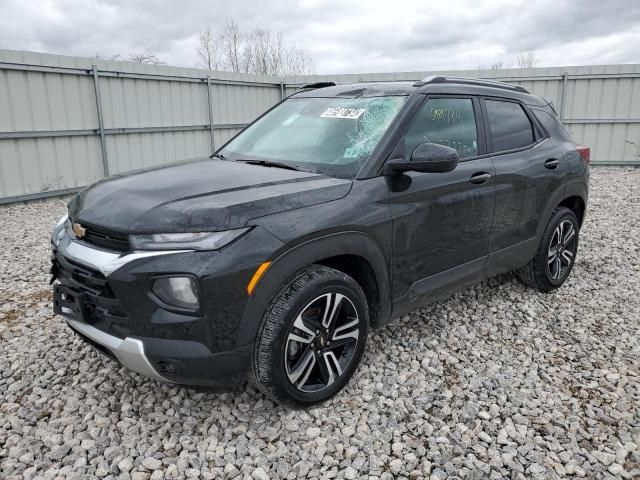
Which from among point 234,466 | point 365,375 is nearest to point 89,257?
point 234,466

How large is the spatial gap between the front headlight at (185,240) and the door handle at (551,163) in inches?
113

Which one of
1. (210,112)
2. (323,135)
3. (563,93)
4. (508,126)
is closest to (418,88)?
(323,135)

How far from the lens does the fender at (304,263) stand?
7.78 ft

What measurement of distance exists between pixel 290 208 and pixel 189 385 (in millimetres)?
971

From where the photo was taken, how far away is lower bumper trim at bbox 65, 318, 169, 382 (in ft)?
7.57

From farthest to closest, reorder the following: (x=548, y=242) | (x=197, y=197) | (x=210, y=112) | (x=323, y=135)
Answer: (x=210, y=112) < (x=548, y=242) < (x=323, y=135) < (x=197, y=197)

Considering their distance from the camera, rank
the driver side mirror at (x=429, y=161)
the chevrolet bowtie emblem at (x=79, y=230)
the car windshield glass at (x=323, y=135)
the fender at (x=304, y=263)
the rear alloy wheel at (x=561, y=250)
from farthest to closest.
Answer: the rear alloy wheel at (x=561, y=250), the car windshield glass at (x=323, y=135), the driver side mirror at (x=429, y=161), the chevrolet bowtie emblem at (x=79, y=230), the fender at (x=304, y=263)

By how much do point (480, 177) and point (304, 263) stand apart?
160 cm

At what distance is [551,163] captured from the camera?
4141 millimetres

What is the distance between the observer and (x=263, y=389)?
2541 mm

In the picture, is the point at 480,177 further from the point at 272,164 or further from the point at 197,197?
the point at 197,197

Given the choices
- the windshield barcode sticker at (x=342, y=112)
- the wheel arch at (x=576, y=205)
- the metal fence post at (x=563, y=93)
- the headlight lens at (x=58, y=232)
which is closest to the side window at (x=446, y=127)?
the windshield barcode sticker at (x=342, y=112)

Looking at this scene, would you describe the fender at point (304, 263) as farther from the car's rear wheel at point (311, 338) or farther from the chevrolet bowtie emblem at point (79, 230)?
the chevrolet bowtie emblem at point (79, 230)

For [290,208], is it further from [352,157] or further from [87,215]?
[87,215]
